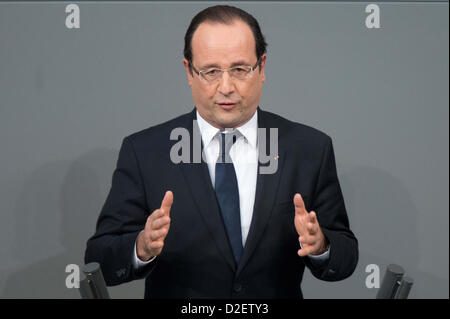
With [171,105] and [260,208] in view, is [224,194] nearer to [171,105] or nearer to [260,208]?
[260,208]

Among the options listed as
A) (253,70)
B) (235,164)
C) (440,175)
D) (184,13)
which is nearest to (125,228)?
(235,164)

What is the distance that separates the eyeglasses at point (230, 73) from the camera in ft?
4.17

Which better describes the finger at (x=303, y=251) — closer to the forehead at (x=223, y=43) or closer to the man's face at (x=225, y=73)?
the man's face at (x=225, y=73)

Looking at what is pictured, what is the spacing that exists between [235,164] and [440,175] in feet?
3.60

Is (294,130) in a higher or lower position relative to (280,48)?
lower

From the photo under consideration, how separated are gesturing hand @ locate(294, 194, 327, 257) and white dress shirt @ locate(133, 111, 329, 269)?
223 mm

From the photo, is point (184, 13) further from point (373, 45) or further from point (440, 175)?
point (440, 175)

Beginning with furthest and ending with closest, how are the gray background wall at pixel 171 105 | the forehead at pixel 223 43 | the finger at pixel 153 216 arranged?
1. the gray background wall at pixel 171 105
2. the forehead at pixel 223 43
3. the finger at pixel 153 216

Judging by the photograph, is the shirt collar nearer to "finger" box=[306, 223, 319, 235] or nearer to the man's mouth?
the man's mouth

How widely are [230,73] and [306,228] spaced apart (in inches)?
17.5

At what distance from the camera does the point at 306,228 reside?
1146 mm

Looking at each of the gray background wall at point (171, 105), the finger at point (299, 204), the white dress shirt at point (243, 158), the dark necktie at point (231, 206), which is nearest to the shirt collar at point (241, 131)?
the white dress shirt at point (243, 158)
